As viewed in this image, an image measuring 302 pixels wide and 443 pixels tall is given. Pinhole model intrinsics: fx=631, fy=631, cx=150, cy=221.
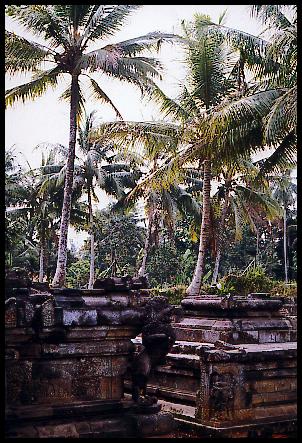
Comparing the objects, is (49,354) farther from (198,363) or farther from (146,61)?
(146,61)

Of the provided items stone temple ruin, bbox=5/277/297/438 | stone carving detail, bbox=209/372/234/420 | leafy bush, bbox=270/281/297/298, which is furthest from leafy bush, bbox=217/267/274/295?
stone carving detail, bbox=209/372/234/420

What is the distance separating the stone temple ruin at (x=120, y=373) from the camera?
5684mm

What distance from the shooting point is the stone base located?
5.54 meters

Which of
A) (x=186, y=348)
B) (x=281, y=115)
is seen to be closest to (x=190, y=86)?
(x=281, y=115)

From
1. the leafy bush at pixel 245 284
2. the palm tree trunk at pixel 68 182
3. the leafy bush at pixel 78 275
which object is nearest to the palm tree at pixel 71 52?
the palm tree trunk at pixel 68 182

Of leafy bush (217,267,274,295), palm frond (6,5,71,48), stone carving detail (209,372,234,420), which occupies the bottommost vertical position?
stone carving detail (209,372,234,420)

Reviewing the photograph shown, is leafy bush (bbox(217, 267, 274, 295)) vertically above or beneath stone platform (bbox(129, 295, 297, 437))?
above

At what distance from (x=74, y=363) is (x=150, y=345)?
89cm

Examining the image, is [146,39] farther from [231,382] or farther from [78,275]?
[78,275]

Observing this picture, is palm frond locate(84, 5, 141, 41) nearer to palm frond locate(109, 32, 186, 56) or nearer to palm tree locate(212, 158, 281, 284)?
palm frond locate(109, 32, 186, 56)

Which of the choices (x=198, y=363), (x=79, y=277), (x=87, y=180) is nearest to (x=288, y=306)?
(x=198, y=363)

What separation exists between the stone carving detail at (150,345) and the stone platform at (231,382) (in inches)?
48.2

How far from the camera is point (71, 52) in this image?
15.6m

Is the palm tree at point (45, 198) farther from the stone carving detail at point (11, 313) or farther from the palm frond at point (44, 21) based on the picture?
the stone carving detail at point (11, 313)
